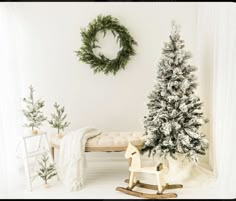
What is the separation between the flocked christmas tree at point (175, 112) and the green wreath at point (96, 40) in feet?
2.59

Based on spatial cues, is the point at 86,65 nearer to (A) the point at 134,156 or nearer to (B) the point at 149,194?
(A) the point at 134,156

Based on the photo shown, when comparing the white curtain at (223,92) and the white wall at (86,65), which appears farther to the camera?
the white wall at (86,65)

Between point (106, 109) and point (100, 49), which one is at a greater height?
point (100, 49)

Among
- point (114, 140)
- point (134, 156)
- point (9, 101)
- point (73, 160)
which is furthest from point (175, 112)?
point (9, 101)

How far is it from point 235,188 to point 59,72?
8.71 feet

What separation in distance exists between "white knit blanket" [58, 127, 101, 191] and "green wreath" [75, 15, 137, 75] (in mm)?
1080

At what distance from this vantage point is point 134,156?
309 cm

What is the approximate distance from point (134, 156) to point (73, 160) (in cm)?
67

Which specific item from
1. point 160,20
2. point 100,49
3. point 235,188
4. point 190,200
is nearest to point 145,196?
point 190,200

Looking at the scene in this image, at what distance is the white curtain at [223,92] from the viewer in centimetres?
277

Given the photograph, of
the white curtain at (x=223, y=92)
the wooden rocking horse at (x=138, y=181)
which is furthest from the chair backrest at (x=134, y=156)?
the white curtain at (x=223, y=92)

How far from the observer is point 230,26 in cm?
279

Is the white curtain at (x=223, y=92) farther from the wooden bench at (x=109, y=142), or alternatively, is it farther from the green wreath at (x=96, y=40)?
the green wreath at (x=96, y=40)

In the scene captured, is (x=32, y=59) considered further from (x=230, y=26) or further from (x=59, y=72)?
(x=230, y=26)
